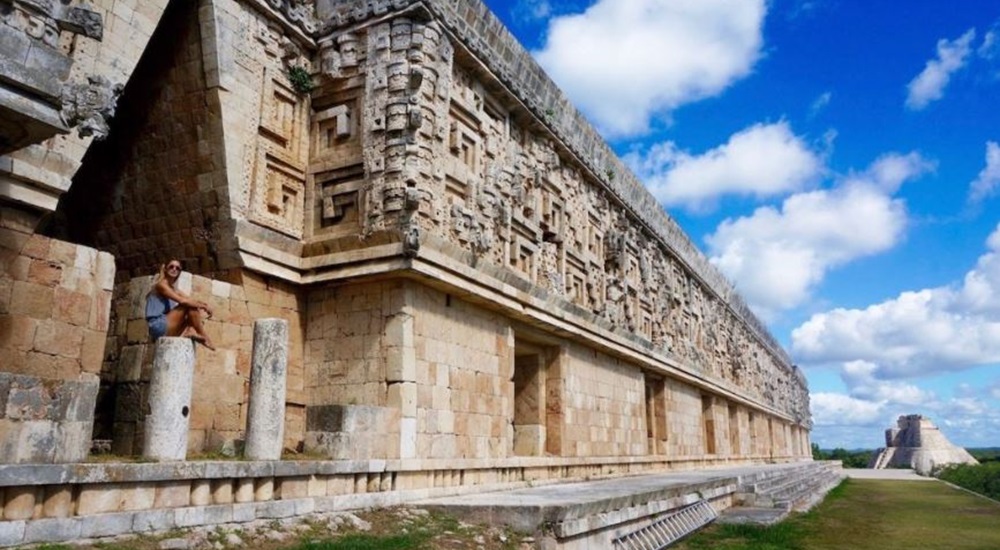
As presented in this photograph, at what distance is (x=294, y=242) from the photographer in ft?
29.7

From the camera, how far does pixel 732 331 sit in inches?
1081

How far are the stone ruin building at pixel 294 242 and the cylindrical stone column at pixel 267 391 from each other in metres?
0.38

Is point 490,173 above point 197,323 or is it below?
above

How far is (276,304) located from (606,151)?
883 cm

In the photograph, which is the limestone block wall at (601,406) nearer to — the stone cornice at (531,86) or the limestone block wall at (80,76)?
the stone cornice at (531,86)

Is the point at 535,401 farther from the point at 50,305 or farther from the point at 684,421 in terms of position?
the point at 684,421

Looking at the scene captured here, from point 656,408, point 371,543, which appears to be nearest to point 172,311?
point 371,543

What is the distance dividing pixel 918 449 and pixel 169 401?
6335cm

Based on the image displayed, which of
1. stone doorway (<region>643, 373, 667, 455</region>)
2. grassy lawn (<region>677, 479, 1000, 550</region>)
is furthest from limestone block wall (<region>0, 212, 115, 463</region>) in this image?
stone doorway (<region>643, 373, 667, 455</region>)

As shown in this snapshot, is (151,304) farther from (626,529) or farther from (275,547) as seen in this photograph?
(626,529)

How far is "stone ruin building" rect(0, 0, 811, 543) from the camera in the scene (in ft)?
17.6

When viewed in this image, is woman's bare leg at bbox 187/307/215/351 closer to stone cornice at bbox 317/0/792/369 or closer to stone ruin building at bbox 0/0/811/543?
stone ruin building at bbox 0/0/811/543

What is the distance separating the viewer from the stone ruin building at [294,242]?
537 cm

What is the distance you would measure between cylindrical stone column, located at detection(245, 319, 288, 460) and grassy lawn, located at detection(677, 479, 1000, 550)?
5012mm
